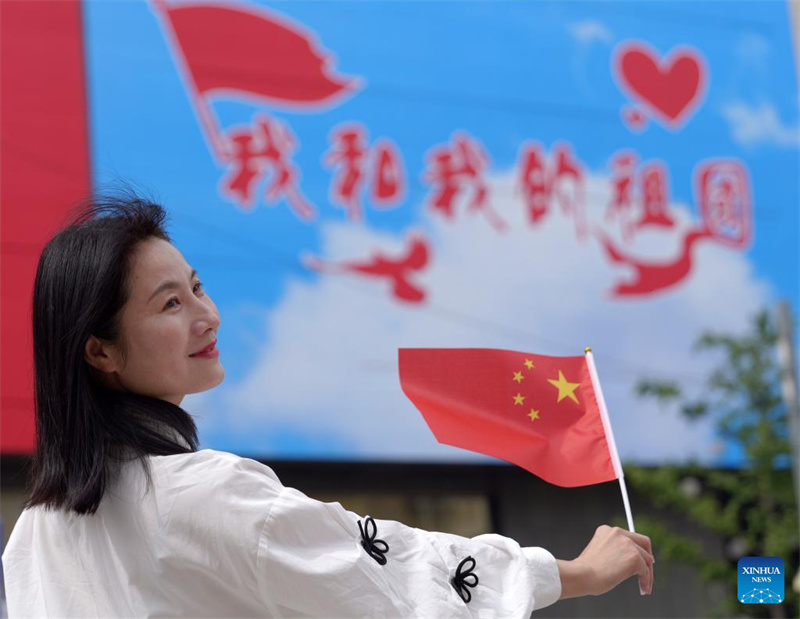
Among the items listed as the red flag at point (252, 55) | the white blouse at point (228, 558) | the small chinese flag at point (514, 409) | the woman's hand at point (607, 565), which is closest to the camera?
the white blouse at point (228, 558)

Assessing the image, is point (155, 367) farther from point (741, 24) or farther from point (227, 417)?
point (741, 24)

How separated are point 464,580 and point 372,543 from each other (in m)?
0.12

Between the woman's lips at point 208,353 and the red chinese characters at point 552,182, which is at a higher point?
the red chinese characters at point 552,182

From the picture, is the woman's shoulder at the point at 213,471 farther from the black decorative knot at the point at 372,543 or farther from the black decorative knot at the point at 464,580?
the black decorative knot at the point at 464,580

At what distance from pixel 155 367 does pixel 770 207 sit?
11789 mm

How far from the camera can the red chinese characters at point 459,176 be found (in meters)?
11.4

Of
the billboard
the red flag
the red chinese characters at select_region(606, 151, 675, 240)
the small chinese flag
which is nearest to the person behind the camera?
the small chinese flag

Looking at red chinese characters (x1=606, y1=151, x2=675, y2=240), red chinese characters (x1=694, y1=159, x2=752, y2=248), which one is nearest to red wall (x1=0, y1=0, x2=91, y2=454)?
red chinese characters (x1=606, y1=151, x2=675, y2=240)

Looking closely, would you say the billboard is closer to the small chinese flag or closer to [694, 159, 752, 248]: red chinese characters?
[694, 159, 752, 248]: red chinese characters

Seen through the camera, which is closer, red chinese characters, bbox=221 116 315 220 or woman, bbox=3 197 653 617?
woman, bbox=3 197 653 617

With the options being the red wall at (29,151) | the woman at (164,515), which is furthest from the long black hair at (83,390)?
the red wall at (29,151)

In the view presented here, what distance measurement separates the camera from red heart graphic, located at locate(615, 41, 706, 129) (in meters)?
12.4

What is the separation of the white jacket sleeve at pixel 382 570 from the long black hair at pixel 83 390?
19 centimetres

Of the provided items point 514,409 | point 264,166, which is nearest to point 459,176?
point 264,166
